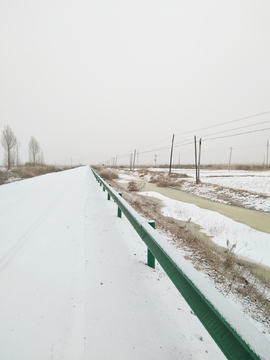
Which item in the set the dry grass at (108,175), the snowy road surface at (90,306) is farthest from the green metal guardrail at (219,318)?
Result: the dry grass at (108,175)

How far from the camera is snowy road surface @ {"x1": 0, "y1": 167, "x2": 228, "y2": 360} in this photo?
1467mm

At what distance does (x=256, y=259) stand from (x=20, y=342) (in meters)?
4.45

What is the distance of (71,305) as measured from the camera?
74.6 inches

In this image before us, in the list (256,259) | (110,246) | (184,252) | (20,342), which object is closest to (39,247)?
(110,246)

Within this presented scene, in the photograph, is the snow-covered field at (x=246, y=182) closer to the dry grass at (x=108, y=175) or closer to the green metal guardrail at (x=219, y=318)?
the dry grass at (x=108, y=175)

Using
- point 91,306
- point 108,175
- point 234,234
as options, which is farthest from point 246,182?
point 108,175

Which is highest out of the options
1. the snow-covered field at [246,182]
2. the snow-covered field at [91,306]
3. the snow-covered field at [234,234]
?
the snow-covered field at [246,182]

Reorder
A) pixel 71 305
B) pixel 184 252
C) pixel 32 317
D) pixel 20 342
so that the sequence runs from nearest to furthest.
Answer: pixel 20 342 < pixel 32 317 < pixel 71 305 < pixel 184 252

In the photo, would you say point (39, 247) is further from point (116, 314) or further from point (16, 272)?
point (116, 314)

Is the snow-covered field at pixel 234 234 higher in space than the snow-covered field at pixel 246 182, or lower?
lower

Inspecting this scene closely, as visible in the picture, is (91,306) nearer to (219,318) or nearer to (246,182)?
(219,318)

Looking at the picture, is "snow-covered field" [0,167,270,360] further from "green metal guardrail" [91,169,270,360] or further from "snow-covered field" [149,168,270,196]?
"snow-covered field" [149,168,270,196]

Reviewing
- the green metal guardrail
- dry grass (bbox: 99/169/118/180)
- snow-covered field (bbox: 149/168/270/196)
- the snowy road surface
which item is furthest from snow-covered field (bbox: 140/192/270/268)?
dry grass (bbox: 99/169/118/180)

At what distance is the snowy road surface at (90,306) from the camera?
57.7 inches
